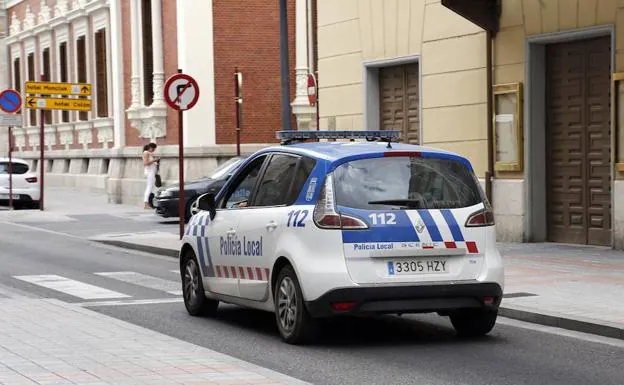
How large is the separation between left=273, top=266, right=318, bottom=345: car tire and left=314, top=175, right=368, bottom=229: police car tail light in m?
0.49

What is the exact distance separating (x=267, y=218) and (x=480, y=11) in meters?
10.2

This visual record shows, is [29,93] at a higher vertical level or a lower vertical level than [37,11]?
lower

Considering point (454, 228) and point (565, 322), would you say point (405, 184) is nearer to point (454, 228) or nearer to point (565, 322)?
point (454, 228)

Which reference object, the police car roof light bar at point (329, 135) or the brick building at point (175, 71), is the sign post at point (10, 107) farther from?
the police car roof light bar at point (329, 135)

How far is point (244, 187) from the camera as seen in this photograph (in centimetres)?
1125

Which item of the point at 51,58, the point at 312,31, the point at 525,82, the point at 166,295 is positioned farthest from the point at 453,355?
the point at 51,58

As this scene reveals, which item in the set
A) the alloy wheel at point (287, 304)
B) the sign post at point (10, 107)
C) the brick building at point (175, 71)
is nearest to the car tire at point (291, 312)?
the alloy wheel at point (287, 304)

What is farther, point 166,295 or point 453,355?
point 166,295

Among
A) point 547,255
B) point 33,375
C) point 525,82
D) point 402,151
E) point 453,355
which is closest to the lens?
point 33,375

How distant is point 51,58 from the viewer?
50.3 metres

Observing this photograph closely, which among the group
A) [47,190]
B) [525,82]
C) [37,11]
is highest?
[37,11]

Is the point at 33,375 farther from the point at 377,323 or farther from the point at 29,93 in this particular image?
the point at 29,93

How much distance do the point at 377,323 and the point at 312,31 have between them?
24615mm

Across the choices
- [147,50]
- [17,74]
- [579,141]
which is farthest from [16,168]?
[17,74]
